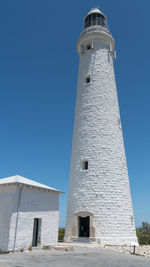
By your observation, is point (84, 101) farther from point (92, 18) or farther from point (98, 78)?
point (92, 18)

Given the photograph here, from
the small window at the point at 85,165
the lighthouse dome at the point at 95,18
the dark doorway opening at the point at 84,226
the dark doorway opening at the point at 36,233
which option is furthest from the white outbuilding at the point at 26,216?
the lighthouse dome at the point at 95,18

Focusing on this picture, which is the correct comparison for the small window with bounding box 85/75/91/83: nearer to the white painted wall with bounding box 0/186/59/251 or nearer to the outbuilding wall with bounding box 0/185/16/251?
the white painted wall with bounding box 0/186/59/251

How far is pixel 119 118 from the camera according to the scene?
66.8 ft

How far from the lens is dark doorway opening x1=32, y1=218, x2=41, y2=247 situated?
1373 cm

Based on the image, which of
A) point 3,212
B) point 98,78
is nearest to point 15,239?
point 3,212

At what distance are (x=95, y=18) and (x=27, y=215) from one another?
20.3 meters

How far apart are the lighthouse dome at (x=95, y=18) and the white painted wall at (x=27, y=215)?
17.7 metres

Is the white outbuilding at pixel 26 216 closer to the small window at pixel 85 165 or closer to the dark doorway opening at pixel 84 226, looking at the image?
the dark doorway opening at pixel 84 226

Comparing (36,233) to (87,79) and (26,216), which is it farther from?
(87,79)

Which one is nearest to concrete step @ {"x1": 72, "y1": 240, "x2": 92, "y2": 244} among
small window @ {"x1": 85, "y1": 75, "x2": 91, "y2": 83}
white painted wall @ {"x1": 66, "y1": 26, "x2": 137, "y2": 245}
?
white painted wall @ {"x1": 66, "y1": 26, "x2": 137, "y2": 245}

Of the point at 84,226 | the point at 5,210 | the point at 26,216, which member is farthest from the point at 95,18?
the point at 5,210

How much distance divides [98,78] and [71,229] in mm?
12677

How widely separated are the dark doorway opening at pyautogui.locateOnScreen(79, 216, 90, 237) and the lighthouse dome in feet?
61.1

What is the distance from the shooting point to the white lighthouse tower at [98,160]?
54.1ft
